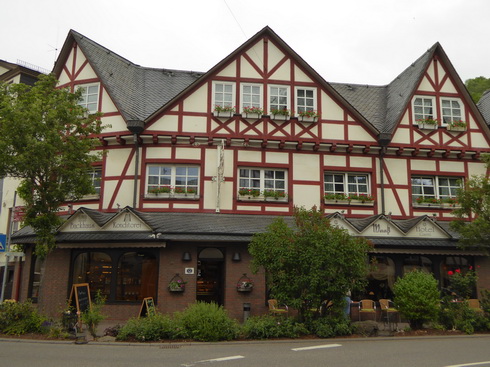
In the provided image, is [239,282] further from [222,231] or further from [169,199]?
[169,199]

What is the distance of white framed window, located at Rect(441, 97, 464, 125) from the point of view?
21.3m

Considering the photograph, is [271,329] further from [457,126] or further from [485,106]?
[485,106]

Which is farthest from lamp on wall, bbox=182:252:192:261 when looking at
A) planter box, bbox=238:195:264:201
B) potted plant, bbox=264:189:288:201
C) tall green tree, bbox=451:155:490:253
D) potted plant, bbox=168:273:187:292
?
tall green tree, bbox=451:155:490:253

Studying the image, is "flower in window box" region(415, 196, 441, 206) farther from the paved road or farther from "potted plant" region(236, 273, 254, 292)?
"potted plant" region(236, 273, 254, 292)

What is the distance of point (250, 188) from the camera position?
1942 centimetres

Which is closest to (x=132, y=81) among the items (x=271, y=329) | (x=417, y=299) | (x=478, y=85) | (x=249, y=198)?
(x=249, y=198)

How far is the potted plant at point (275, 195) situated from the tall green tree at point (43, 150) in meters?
6.83

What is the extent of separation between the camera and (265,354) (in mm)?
11016

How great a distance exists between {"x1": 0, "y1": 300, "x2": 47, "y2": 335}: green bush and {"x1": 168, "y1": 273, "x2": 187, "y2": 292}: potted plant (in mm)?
4609

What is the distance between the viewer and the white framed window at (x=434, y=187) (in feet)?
67.5

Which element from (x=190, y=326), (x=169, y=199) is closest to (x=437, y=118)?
(x=169, y=199)

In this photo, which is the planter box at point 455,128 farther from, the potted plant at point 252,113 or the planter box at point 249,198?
the planter box at point 249,198

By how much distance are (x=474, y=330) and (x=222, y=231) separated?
8728 mm

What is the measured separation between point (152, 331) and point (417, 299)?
781cm
